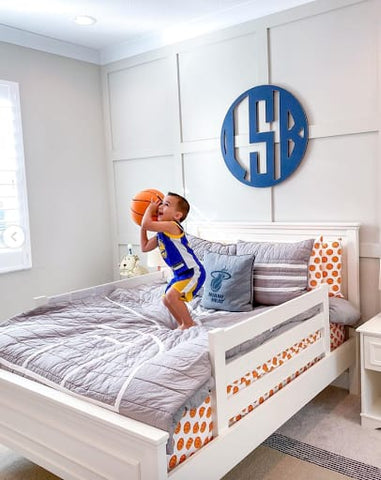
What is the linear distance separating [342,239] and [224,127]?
3.54 feet

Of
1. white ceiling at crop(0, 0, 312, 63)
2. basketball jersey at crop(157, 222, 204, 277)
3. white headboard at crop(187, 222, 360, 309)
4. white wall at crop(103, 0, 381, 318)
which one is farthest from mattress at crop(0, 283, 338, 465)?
white ceiling at crop(0, 0, 312, 63)

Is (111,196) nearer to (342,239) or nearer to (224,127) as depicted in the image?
(224,127)

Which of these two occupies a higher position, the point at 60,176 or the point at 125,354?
the point at 60,176

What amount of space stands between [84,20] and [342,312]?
2439 millimetres

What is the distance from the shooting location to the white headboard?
268 cm

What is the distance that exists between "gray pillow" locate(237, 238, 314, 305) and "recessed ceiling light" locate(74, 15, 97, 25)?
188cm

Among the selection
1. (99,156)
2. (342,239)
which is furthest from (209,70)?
(342,239)

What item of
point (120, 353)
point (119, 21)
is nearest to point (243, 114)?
point (119, 21)

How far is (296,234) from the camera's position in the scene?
2.88 meters

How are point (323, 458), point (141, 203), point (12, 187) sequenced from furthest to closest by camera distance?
1. point (12, 187)
2. point (141, 203)
3. point (323, 458)

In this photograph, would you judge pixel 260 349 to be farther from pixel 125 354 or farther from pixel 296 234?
pixel 296 234

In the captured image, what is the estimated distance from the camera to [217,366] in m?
1.65

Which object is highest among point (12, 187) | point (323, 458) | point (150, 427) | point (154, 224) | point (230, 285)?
point (12, 187)

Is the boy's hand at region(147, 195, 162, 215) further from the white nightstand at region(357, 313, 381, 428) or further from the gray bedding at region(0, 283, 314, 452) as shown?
the white nightstand at region(357, 313, 381, 428)
